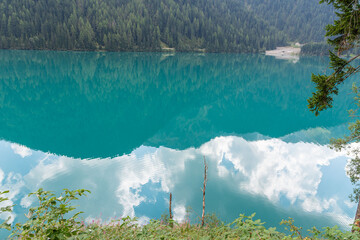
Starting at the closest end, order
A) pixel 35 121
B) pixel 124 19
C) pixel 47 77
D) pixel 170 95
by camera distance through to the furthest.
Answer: pixel 35 121, pixel 170 95, pixel 47 77, pixel 124 19

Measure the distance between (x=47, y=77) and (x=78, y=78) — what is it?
877cm

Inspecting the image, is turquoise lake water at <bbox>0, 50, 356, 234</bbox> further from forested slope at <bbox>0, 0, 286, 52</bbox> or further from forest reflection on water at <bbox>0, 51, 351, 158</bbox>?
forested slope at <bbox>0, 0, 286, 52</bbox>

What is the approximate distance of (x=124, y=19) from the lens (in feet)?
590

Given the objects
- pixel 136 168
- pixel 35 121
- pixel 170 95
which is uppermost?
pixel 170 95

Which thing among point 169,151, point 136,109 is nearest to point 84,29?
point 136,109

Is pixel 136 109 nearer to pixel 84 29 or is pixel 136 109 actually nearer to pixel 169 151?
pixel 169 151

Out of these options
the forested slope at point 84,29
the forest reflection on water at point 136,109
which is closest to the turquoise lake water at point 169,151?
the forest reflection on water at point 136,109

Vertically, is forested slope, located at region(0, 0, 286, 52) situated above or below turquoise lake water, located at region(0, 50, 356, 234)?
above

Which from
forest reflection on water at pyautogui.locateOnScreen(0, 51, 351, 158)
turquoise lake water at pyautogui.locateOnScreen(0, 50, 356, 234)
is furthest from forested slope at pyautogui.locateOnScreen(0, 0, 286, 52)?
turquoise lake water at pyautogui.locateOnScreen(0, 50, 356, 234)

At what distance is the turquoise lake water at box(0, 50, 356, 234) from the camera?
59.7 feet

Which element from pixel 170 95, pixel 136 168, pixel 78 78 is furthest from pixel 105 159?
pixel 78 78

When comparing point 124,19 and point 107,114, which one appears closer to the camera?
point 107,114

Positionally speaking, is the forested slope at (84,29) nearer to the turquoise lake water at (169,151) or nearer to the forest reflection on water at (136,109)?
the forest reflection on water at (136,109)

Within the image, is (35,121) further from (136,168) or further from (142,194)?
(142,194)
